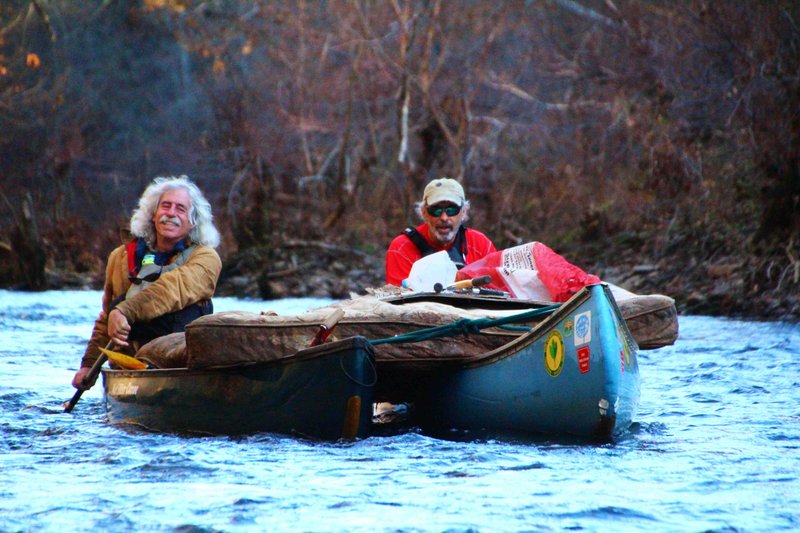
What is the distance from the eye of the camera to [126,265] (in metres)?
6.01

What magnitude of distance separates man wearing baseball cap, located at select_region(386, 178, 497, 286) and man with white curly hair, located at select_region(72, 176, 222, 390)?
150 cm

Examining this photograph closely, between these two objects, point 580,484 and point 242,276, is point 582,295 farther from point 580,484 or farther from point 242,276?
point 242,276

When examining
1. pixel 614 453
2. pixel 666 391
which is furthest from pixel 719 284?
pixel 614 453

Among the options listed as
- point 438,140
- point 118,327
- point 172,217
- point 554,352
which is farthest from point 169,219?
point 438,140

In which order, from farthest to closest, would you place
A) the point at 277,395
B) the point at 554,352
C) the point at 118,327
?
the point at 118,327
the point at 277,395
the point at 554,352

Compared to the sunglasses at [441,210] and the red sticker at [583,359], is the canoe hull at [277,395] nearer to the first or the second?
the red sticker at [583,359]

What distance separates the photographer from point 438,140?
20.5 meters

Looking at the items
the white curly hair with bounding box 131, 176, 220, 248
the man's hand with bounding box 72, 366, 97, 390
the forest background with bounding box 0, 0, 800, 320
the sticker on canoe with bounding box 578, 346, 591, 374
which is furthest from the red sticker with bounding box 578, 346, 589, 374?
the forest background with bounding box 0, 0, 800, 320

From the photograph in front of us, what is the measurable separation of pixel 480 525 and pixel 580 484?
752 mm

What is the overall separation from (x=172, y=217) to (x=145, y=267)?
0.91 feet

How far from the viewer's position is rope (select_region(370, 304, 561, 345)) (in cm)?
525

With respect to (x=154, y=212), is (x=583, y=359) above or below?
below

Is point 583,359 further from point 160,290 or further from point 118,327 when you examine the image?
point 118,327

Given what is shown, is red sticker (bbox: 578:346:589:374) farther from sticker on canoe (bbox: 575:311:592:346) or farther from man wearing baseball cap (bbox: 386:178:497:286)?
man wearing baseball cap (bbox: 386:178:497:286)
